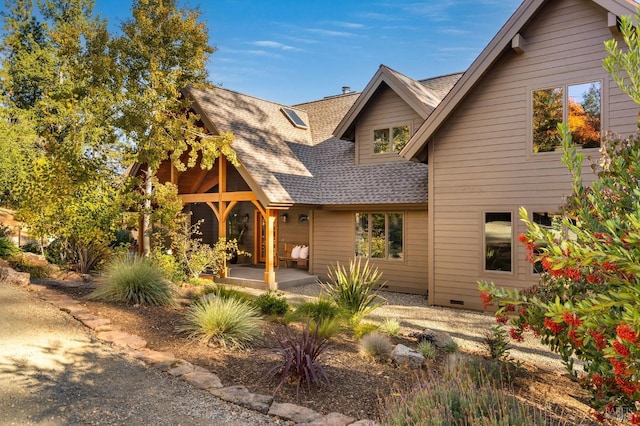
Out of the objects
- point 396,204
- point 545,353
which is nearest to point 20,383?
A: point 545,353

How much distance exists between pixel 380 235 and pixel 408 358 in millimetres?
7444

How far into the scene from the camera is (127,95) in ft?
36.5

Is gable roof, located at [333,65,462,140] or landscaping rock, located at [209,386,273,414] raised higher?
gable roof, located at [333,65,462,140]

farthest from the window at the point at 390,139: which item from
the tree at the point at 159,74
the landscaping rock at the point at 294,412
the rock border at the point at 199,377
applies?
the landscaping rock at the point at 294,412

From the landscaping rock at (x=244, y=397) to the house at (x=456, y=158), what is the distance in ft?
23.1

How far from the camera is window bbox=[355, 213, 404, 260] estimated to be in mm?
12648

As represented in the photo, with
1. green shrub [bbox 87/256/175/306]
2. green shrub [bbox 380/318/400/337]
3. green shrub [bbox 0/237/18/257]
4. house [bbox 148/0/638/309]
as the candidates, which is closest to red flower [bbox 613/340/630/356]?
green shrub [bbox 380/318/400/337]

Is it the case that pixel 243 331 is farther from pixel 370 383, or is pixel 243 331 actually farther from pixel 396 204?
pixel 396 204

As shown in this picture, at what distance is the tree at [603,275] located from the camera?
2379mm

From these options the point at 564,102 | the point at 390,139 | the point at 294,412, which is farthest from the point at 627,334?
the point at 390,139

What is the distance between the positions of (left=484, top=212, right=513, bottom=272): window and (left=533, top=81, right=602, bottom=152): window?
5.85ft

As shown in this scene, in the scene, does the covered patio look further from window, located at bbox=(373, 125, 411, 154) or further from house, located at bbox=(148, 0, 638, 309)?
window, located at bbox=(373, 125, 411, 154)

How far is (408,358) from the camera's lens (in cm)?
575

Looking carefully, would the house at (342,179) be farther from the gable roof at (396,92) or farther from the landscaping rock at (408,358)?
the landscaping rock at (408,358)
